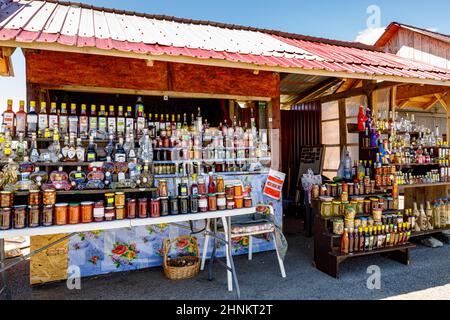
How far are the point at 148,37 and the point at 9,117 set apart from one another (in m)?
1.78

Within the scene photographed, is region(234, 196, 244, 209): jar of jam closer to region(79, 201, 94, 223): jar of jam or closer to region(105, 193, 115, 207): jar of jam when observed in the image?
region(105, 193, 115, 207): jar of jam

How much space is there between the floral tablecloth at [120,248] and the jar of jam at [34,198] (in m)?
1.22

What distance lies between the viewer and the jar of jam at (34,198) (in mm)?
2637

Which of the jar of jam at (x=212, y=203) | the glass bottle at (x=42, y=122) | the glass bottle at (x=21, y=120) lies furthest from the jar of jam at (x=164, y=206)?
the glass bottle at (x=21, y=120)

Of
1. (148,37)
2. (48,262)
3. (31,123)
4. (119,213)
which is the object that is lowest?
(48,262)

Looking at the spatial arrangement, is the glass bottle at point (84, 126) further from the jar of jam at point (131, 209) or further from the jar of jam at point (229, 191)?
the jar of jam at point (229, 191)

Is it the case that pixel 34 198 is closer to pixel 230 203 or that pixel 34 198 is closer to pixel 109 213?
pixel 109 213

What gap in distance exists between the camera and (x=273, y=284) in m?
3.49

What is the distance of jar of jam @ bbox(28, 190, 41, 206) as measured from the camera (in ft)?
8.65

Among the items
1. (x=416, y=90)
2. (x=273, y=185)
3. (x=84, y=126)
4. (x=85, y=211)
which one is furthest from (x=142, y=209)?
(x=416, y=90)

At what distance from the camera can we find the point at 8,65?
3.75 meters

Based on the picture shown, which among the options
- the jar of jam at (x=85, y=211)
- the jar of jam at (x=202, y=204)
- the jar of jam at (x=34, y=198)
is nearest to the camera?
the jar of jam at (x=34, y=198)
